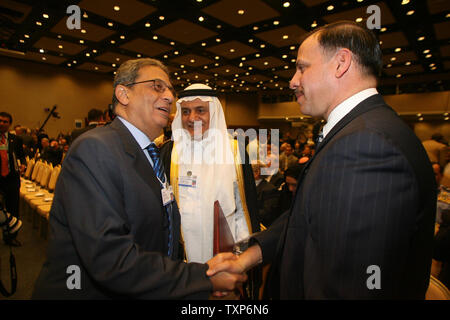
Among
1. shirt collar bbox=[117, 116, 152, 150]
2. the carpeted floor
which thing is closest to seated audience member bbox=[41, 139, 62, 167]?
the carpeted floor

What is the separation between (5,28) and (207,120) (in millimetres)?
10613

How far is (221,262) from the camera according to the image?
4.35ft

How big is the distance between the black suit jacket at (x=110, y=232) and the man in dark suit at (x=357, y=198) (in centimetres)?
56

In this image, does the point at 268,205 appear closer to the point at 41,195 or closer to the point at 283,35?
the point at 41,195

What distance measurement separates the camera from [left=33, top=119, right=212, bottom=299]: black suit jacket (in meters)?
1.00

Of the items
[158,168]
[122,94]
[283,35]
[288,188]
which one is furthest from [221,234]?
[283,35]

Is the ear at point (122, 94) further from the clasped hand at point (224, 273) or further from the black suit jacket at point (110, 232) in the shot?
the clasped hand at point (224, 273)

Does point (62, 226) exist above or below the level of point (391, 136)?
below

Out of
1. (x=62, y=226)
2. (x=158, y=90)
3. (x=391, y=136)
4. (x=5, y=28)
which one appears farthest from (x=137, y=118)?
(x=5, y=28)

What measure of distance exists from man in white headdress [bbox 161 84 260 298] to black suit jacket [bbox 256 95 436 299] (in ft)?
4.29

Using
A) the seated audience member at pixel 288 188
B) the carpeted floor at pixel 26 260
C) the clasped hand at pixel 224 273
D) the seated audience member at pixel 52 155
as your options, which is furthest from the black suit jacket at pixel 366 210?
the seated audience member at pixel 52 155

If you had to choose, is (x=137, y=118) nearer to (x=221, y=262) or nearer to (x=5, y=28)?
(x=221, y=262)

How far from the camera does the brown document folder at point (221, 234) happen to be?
6.50 feet

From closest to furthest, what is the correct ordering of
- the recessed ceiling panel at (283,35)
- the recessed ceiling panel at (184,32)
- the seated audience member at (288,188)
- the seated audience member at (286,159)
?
the seated audience member at (288,188) → the seated audience member at (286,159) → the recessed ceiling panel at (184,32) → the recessed ceiling panel at (283,35)
